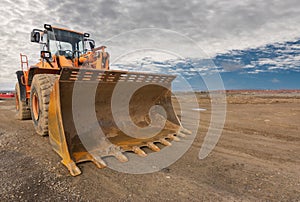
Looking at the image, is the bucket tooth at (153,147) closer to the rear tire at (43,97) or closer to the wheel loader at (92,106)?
the wheel loader at (92,106)

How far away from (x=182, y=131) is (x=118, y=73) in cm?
217

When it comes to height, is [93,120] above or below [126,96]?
below

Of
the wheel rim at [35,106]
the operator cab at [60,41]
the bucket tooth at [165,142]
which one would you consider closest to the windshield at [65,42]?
the operator cab at [60,41]

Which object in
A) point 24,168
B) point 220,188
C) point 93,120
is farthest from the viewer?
point 93,120

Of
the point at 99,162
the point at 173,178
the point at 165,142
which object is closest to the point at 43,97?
the point at 99,162

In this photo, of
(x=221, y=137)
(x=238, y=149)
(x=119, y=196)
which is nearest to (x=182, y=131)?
(x=221, y=137)

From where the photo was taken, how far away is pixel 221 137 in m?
5.05

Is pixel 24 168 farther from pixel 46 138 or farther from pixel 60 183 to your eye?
pixel 46 138

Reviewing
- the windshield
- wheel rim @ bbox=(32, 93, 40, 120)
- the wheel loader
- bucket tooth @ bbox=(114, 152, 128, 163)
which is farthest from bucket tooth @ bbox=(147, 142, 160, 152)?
the windshield

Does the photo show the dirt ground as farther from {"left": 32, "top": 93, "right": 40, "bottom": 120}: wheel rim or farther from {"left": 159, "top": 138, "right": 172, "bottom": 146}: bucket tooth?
{"left": 32, "top": 93, "right": 40, "bottom": 120}: wheel rim

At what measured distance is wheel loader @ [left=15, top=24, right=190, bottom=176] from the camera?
336 centimetres

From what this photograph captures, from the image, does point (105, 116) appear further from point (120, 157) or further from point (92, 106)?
point (120, 157)

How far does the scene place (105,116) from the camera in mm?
4496

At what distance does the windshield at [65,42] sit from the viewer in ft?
20.1
